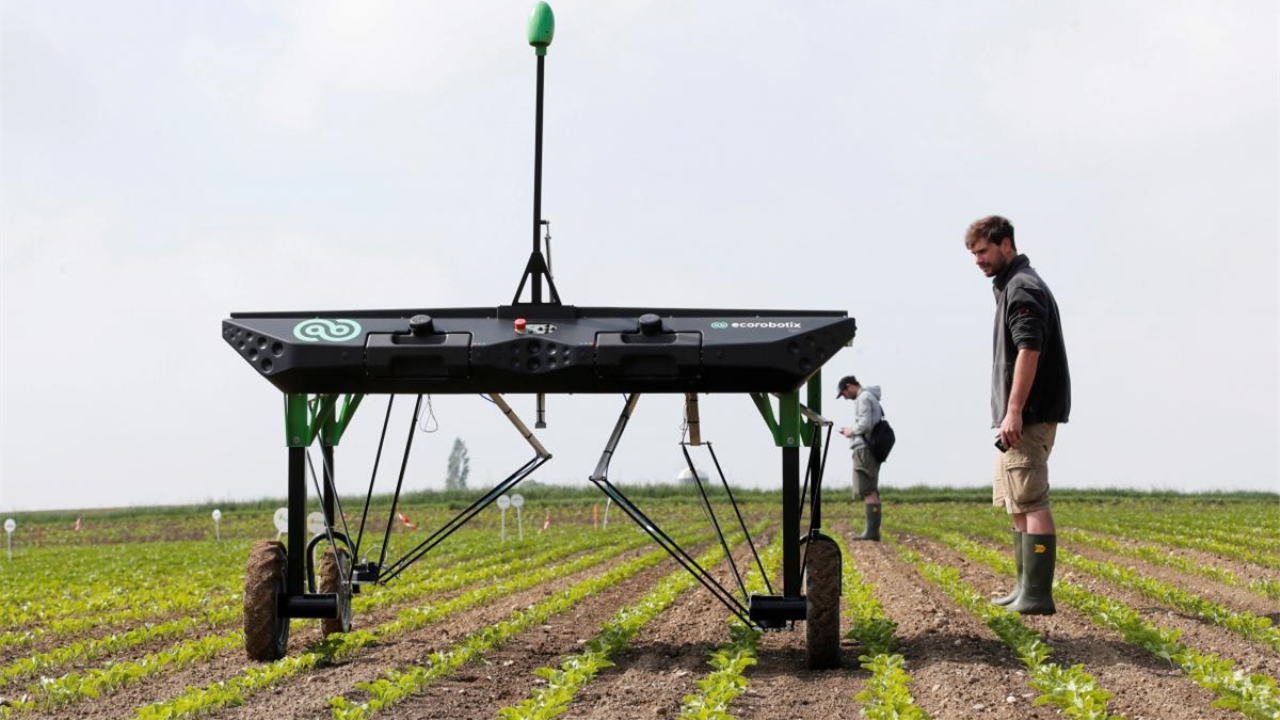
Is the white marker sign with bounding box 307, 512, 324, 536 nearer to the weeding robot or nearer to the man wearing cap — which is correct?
the weeding robot

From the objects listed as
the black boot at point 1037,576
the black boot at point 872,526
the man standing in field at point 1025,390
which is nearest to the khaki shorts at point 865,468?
the black boot at point 872,526

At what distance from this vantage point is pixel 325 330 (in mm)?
6699

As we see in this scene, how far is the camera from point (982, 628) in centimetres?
794

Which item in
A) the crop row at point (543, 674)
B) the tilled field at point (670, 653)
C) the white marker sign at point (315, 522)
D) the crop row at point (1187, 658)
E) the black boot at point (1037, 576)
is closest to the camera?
the crop row at point (1187, 658)

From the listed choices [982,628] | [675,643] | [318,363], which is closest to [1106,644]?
[982,628]

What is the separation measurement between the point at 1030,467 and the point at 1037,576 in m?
0.72

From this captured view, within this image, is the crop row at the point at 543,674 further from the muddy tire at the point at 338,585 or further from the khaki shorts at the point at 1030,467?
the khaki shorts at the point at 1030,467

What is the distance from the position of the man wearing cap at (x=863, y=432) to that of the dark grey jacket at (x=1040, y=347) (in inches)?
340

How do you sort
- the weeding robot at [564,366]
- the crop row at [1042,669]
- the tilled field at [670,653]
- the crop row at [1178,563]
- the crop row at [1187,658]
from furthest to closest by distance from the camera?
the crop row at [1178,563] < the weeding robot at [564,366] < the tilled field at [670,653] < the crop row at [1042,669] < the crop row at [1187,658]

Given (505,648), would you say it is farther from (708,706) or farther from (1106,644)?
(1106,644)

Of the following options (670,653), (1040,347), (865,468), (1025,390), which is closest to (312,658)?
(670,653)

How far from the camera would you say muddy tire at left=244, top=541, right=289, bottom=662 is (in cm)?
698

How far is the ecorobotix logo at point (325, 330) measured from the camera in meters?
6.65

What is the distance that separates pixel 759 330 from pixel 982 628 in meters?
2.55
